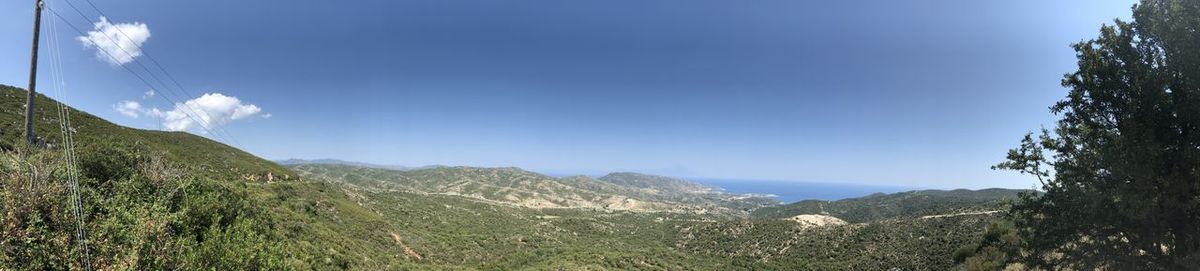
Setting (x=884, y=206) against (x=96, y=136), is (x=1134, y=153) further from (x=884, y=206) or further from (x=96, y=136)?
(x=884, y=206)

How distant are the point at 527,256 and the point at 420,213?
25.1 meters

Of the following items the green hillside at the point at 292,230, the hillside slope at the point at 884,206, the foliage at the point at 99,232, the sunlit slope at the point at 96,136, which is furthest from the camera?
the hillside slope at the point at 884,206

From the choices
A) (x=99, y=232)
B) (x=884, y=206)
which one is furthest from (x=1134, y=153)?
(x=884, y=206)

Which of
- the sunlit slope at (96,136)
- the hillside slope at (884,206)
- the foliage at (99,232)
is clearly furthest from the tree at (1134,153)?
the hillside slope at (884,206)

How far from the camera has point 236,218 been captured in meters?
22.4

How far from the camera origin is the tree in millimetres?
14234

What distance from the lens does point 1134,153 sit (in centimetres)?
1428

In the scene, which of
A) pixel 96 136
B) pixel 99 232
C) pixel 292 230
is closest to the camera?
pixel 99 232

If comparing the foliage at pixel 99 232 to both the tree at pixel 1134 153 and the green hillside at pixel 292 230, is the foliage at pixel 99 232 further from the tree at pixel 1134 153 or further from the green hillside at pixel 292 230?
the tree at pixel 1134 153

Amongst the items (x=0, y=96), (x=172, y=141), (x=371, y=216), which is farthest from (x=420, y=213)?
(x=0, y=96)

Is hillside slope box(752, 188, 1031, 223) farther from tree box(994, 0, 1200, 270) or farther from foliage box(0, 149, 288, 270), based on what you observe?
foliage box(0, 149, 288, 270)

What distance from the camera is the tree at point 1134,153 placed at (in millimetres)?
14234

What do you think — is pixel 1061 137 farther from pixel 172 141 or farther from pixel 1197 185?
pixel 172 141

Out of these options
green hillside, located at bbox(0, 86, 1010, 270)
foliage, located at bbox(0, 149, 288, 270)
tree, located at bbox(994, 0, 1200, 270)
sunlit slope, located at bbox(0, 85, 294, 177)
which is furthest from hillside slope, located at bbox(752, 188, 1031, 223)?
sunlit slope, located at bbox(0, 85, 294, 177)
